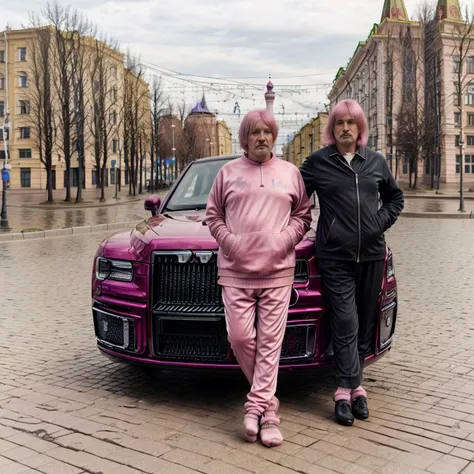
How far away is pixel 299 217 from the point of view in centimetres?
398

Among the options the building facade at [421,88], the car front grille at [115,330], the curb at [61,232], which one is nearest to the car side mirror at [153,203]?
the car front grille at [115,330]

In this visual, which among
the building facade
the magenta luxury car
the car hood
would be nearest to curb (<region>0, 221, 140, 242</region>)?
the car hood

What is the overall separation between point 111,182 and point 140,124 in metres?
22.8

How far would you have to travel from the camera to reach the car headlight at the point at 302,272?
4145 mm

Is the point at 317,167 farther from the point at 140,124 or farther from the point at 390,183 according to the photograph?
the point at 140,124

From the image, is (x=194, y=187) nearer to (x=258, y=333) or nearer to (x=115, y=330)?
(x=115, y=330)

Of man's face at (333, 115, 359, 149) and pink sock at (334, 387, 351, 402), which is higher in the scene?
man's face at (333, 115, 359, 149)

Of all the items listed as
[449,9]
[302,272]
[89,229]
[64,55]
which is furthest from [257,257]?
[449,9]

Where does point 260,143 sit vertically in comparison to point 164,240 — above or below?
above

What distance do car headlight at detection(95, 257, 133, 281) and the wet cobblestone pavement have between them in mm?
876

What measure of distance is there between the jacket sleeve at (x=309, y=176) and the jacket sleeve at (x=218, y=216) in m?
0.58

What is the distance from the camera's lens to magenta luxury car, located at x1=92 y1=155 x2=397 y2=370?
161 inches

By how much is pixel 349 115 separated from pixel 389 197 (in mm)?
613

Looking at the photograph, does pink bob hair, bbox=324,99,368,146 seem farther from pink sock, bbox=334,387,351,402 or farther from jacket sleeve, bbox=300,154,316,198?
pink sock, bbox=334,387,351,402
